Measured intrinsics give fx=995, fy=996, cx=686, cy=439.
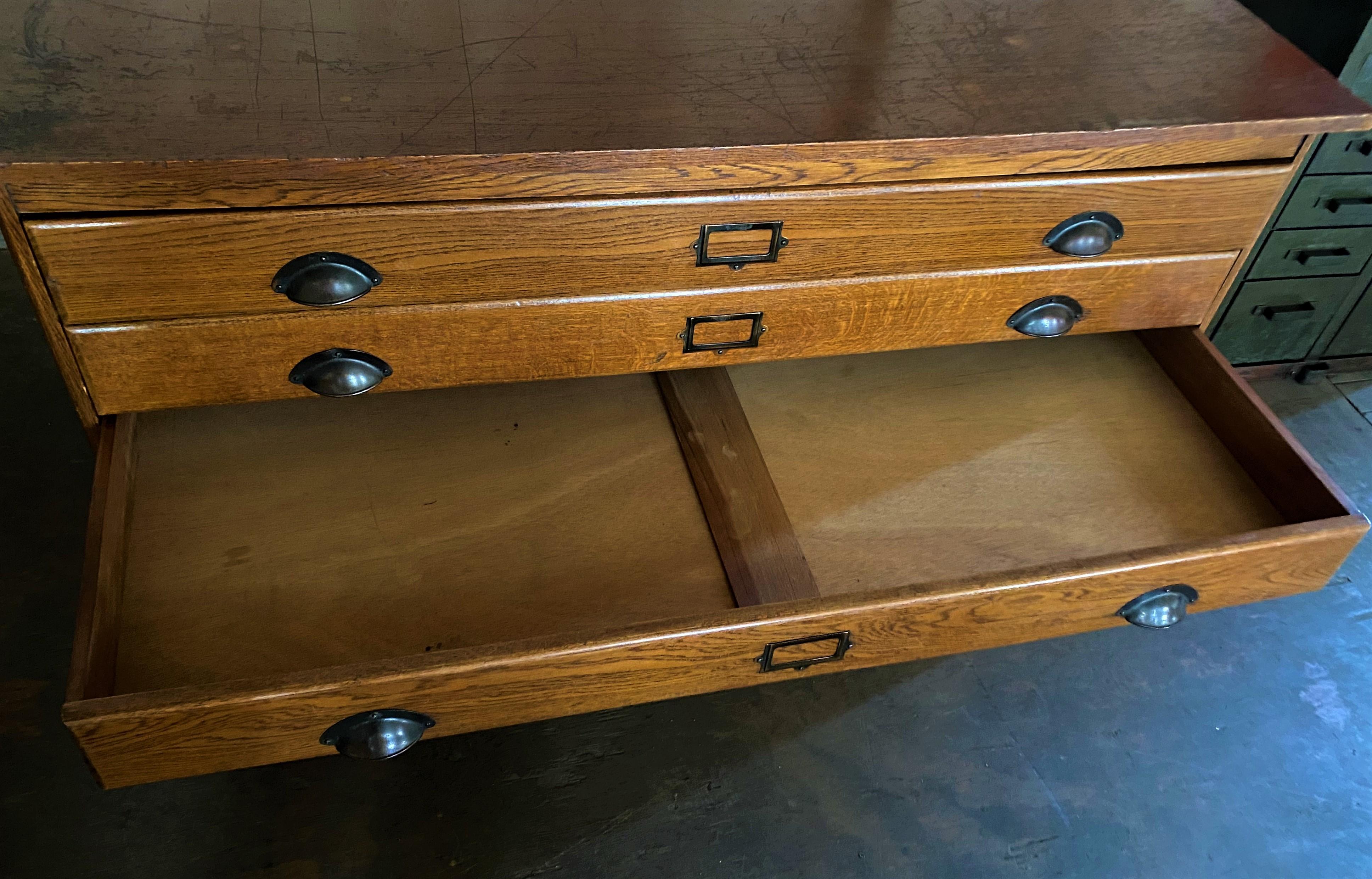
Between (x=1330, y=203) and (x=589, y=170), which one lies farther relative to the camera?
(x=1330, y=203)

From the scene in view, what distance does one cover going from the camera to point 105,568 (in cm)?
90

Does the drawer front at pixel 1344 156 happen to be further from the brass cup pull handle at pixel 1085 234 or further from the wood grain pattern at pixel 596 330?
the brass cup pull handle at pixel 1085 234

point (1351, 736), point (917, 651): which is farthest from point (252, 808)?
Answer: point (1351, 736)

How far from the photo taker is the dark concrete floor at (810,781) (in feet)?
3.79

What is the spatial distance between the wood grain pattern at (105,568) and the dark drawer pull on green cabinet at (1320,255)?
1.68m

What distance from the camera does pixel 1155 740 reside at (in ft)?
4.35

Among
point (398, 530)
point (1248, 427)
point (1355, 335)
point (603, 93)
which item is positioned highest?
point (1355, 335)

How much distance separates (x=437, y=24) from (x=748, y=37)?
0.31m

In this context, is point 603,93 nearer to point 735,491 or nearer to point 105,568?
point 735,491

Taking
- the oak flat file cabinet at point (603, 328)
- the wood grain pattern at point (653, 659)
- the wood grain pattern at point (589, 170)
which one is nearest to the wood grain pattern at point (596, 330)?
the oak flat file cabinet at point (603, 328)

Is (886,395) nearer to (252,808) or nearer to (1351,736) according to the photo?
(1351,736)

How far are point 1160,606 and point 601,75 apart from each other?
0.78 meters

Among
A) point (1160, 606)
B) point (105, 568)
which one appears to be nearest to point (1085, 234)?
point (1160, 606)

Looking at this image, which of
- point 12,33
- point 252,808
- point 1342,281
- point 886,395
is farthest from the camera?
point 1342,281
